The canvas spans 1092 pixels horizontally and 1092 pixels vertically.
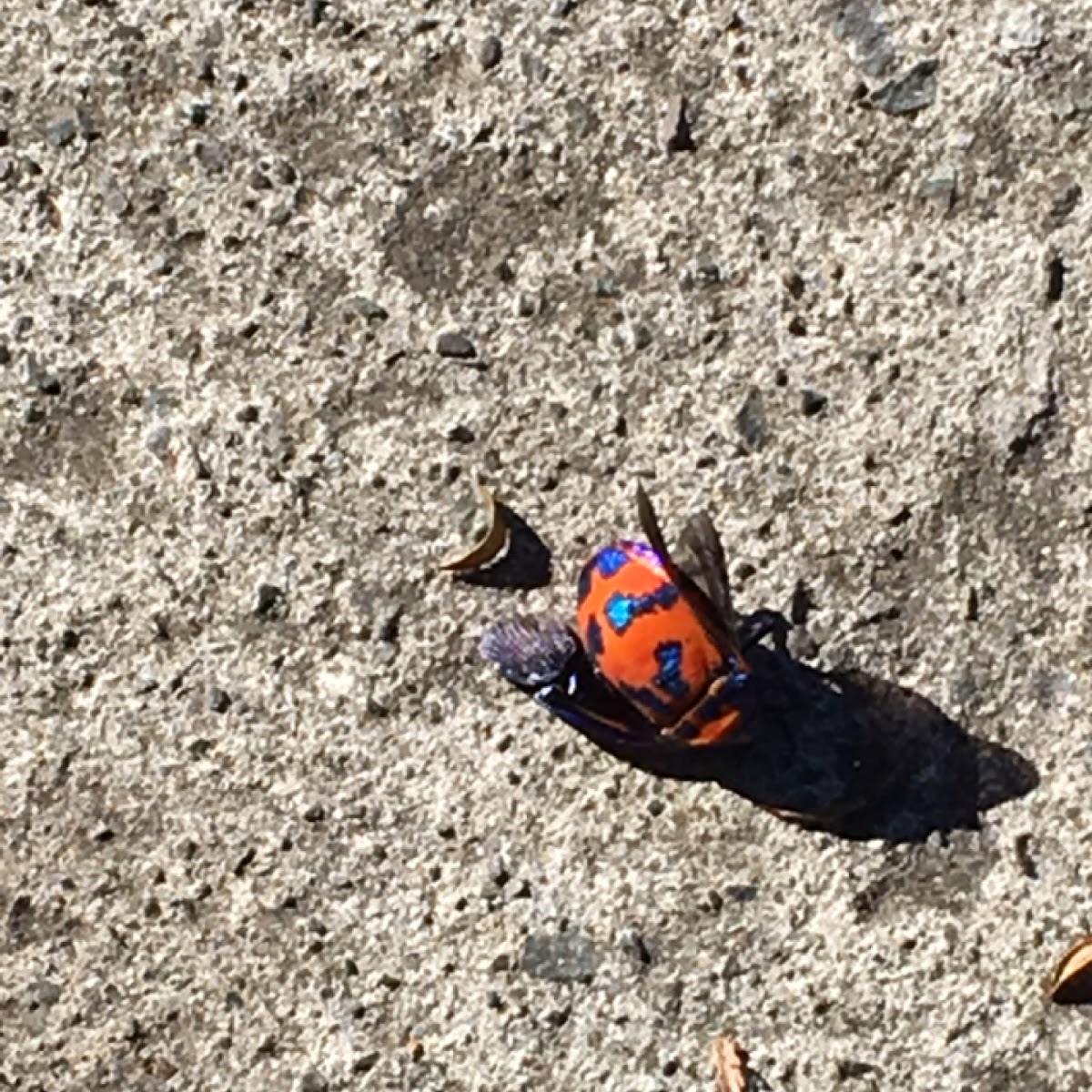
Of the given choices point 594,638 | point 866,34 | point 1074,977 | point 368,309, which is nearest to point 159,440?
point 368,309

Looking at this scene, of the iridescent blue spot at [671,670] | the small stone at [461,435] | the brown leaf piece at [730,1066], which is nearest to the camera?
the iridescent blue spot at [671,670]

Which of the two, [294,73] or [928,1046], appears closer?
[928,1046]

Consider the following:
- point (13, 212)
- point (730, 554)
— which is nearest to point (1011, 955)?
point (730, 554)

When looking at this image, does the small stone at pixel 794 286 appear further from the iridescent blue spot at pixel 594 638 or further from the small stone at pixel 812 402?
the iridescent blue spot at pixel 594 638

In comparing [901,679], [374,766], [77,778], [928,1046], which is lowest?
[928,1046]

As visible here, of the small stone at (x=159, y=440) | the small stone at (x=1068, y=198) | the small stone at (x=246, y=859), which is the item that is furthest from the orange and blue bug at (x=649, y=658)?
the small stone at (x=1068, y=198)

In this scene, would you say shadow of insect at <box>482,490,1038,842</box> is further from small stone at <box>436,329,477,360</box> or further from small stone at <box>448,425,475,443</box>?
small stone at <box>436,329,477,360</box>

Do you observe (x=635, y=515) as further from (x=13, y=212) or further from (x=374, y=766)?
(x=13, y=212)
